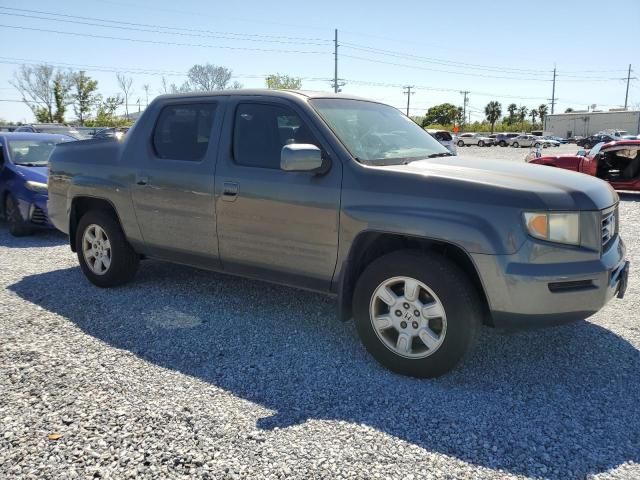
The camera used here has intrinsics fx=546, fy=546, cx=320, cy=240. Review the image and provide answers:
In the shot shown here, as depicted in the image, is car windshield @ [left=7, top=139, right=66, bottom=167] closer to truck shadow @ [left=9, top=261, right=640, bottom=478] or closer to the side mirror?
truck shadow @ [left=9, top=261, right=640, bottom=478]

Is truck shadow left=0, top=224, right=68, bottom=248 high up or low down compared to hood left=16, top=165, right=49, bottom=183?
down

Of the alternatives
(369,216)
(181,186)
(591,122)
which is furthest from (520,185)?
(591,122)

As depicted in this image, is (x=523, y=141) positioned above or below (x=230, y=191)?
below

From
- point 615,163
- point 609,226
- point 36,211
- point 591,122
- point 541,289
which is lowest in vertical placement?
point 36,211

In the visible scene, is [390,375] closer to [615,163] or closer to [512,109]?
[615,163]

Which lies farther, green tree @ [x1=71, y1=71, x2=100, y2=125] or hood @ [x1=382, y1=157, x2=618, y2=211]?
green tree @ [x1=71, y1=71, x2=100, y2=125]

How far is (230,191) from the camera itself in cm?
420

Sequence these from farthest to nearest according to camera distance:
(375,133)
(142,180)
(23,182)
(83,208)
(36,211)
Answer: (23,182) → (36,211) → (83,208) → (142,180) → (375,133)

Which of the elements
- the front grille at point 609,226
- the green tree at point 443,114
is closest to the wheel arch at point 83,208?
the front grille at point 609,226

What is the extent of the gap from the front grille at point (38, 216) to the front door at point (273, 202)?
4944 mm

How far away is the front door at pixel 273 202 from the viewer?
12.4 ft

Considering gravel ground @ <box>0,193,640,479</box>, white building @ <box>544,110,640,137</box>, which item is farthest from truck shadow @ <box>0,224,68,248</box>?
white building @ <box>544,110,640,137</box>

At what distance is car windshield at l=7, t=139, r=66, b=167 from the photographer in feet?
28.6

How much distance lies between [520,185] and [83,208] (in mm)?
4361
